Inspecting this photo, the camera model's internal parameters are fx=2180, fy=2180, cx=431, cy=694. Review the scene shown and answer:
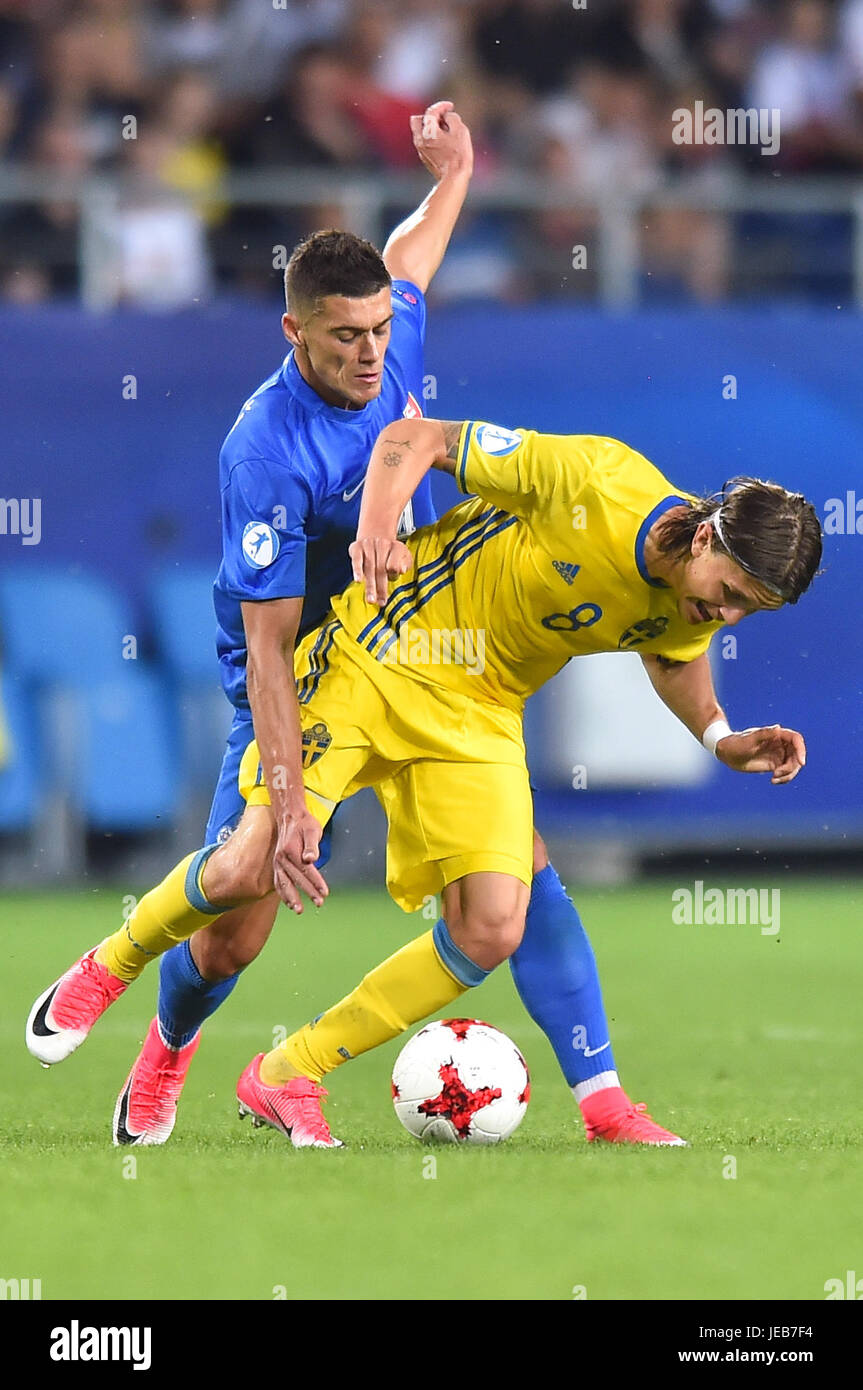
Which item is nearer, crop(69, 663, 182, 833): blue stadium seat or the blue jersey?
the blue jersey

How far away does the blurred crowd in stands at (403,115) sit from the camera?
1062 centimetres

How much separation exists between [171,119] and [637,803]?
14.0 ft

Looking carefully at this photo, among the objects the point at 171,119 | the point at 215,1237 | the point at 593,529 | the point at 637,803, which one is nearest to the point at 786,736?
the point at 593,529

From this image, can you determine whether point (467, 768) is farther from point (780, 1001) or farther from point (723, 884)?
point (723, 884)

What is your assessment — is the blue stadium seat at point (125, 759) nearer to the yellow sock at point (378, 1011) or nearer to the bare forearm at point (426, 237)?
the bare forearm at point (426, 237)

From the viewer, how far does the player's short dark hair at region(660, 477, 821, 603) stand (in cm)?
436

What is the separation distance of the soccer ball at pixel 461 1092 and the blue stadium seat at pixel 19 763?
5641 mm

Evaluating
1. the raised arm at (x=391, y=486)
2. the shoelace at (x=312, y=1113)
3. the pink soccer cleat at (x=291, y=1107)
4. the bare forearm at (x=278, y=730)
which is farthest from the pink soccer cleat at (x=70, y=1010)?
the raised arm at (x=391, y=486)

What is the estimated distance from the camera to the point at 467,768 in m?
4.89

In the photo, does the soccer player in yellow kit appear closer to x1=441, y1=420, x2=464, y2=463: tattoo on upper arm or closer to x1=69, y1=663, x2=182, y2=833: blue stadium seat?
x1=441, y1=420, x2=464, y2=463: tattoo on upper arm

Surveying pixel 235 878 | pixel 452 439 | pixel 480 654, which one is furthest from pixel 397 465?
pixel 235 878

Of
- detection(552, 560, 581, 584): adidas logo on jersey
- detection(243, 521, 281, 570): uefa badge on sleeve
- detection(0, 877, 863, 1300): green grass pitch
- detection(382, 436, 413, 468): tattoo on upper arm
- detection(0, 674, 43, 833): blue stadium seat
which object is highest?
detection(0, 674, 43, 833): blue stadium seat

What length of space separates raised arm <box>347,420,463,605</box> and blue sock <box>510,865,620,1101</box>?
1.03 meters

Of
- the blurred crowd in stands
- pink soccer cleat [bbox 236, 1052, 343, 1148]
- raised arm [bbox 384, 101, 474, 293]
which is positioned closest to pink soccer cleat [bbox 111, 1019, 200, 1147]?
pink soccer cleat [bbox 236, 1052, 343, 1148]
